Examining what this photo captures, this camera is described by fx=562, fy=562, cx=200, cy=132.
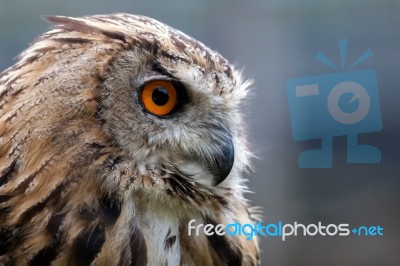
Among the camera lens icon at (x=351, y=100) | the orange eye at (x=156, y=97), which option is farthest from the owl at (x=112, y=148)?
the camera lens icon at (x=351, y=100)

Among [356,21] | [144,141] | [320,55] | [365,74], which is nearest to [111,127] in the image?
[144,141]

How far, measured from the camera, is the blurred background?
213cm

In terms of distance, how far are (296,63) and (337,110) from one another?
67cm

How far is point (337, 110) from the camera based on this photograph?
5.17ft

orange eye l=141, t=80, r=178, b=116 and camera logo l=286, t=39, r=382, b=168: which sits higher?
orange eye l=141, t=80, r=178, b=116

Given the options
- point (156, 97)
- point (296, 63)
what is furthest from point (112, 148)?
point (296, 63)

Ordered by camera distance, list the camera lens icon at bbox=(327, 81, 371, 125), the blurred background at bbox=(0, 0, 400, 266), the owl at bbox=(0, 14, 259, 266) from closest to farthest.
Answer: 1. the owl at bbox=(0, 14, 259, 266)
2. the camera lens icon at bbox=(327, 81, 371, 125)
3. the blurred background at bbox=(0, 0, 400, 266)

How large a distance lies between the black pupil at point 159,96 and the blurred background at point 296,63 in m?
0.95

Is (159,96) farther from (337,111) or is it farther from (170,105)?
(337,111)

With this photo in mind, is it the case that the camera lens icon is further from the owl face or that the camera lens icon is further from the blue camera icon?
the owl face

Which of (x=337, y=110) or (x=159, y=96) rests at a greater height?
(x=159, y=96)

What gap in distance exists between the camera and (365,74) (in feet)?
5.44

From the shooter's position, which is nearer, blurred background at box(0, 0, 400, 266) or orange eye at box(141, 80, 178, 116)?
orange eye at box(141, 80, 178, 116)

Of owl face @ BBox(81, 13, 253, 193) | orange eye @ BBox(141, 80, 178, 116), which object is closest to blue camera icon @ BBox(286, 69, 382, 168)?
owl face @ BBox(81, 13, 253, 193)
